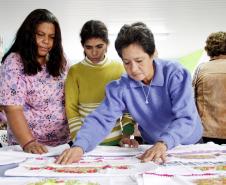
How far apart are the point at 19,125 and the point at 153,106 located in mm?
533

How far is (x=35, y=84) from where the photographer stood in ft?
5.25

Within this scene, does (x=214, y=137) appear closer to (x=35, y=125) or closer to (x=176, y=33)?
(x=35, y=125)

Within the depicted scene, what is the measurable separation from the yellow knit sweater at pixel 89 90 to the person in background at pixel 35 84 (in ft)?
0.17

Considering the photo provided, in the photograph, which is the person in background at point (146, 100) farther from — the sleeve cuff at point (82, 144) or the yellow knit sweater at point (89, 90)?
the yellow knit sweater at point (89, 90)

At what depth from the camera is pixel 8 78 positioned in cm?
155

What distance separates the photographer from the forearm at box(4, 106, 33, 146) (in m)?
1.49

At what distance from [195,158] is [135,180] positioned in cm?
34

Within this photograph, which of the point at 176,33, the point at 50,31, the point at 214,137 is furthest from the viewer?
the point at 176,33

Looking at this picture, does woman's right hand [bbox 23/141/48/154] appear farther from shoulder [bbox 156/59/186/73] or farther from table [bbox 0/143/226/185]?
shoulder [bbox 156/59/186/73]

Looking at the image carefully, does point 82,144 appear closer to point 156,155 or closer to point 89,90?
point 156,155

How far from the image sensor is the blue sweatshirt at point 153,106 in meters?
1.40

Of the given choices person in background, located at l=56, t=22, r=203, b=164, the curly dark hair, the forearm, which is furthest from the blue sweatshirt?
the curly dark hair

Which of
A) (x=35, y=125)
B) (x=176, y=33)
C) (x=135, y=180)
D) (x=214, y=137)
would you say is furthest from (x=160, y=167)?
(x=176, y=33)

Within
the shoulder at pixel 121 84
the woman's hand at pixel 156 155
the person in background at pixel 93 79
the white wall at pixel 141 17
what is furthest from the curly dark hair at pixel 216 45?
the white wall at pixel 141 17
